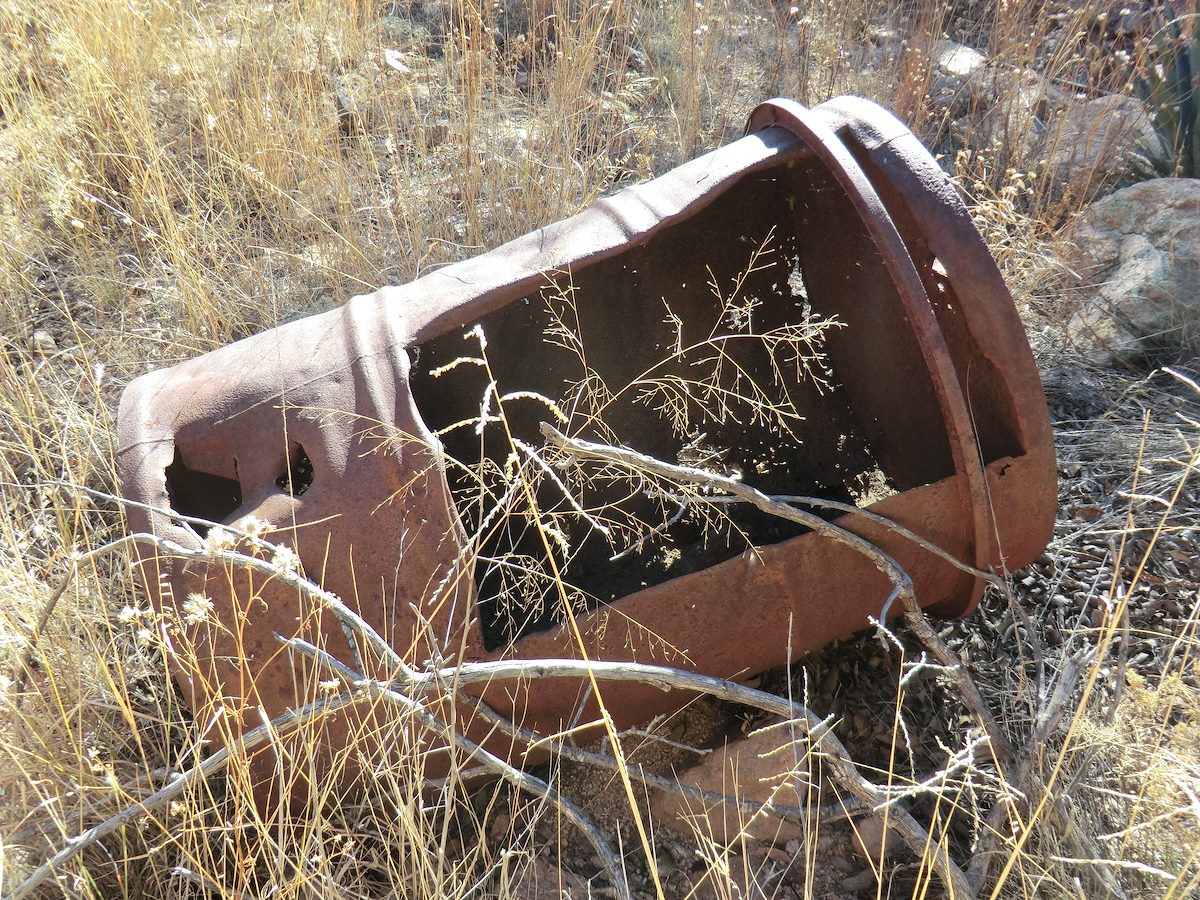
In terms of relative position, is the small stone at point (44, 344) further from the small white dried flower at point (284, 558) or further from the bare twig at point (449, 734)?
the small white dried flower at point (284, 558)

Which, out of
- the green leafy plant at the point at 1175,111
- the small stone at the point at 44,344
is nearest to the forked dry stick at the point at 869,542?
the small stone at the point at 44,344

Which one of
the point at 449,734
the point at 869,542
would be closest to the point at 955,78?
the point at 869,542

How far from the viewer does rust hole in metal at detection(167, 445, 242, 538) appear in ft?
7.50

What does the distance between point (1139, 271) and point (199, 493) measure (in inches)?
130

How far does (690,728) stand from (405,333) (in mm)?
1252

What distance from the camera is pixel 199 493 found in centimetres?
235

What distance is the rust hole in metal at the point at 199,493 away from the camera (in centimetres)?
229

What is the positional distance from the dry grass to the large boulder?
0.17 meters

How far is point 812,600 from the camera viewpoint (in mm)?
2225

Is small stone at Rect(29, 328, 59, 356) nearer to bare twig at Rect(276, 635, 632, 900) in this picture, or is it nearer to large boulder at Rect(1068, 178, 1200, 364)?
bare twig at Rect(276, 635, 632, 900)

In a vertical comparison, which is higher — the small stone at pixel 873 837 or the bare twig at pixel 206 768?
the bare twig at pixel 206 768

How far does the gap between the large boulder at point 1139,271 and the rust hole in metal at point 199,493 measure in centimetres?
294

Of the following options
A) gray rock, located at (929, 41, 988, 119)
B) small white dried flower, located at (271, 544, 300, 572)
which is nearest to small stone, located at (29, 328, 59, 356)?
small white dried flower, located at (271, 544, 300, 572)

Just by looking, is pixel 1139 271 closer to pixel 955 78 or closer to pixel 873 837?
pixel 955 78
